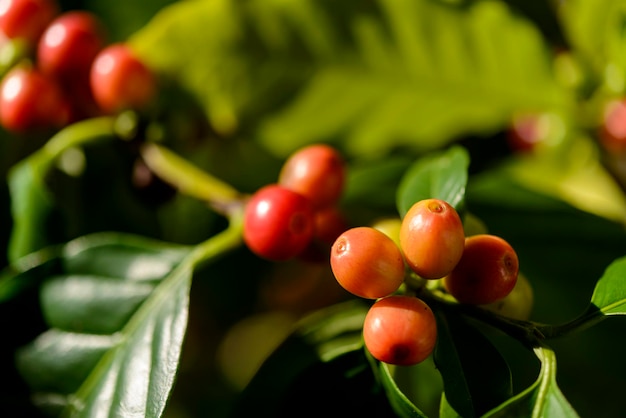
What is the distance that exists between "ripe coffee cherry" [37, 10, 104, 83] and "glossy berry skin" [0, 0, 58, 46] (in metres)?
0.01

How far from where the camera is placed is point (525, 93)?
1.00 meters

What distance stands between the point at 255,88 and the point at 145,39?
167 millimetres

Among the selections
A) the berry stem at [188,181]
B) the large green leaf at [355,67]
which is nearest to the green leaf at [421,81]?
the large green leaf at [355,67]

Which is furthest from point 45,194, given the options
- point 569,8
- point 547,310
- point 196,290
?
point 569,8

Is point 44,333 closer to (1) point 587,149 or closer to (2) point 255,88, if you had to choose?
(2) point 255,88

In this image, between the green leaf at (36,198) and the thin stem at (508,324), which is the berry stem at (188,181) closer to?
the green leaf at (36,198)

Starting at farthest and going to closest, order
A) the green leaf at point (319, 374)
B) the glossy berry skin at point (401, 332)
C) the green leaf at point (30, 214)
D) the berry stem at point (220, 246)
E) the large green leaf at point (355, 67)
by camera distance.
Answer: the large green leaf at point (355, 67) < the green leaf at point (30, 214) < the berry stem at point (220, 246) < the green leaf at point (319, 374) < the glossy berry skin at point (401, 332)

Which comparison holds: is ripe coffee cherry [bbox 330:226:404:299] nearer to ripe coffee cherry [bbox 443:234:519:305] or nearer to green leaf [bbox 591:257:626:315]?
ripe coffee cherry [bbox 443:234:519:305]

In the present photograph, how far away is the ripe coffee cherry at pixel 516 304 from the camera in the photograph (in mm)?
577

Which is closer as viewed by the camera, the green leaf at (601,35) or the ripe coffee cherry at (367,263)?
the ripe coffee cherry at (367,263)

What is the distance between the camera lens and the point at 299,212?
646 mm

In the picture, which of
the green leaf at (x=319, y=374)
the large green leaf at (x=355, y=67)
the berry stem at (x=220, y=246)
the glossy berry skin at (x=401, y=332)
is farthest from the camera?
the large green leaf at (x=355, y=67)

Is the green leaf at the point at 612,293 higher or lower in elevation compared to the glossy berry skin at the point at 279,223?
lower

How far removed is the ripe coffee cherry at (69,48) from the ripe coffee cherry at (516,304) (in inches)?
24.5
